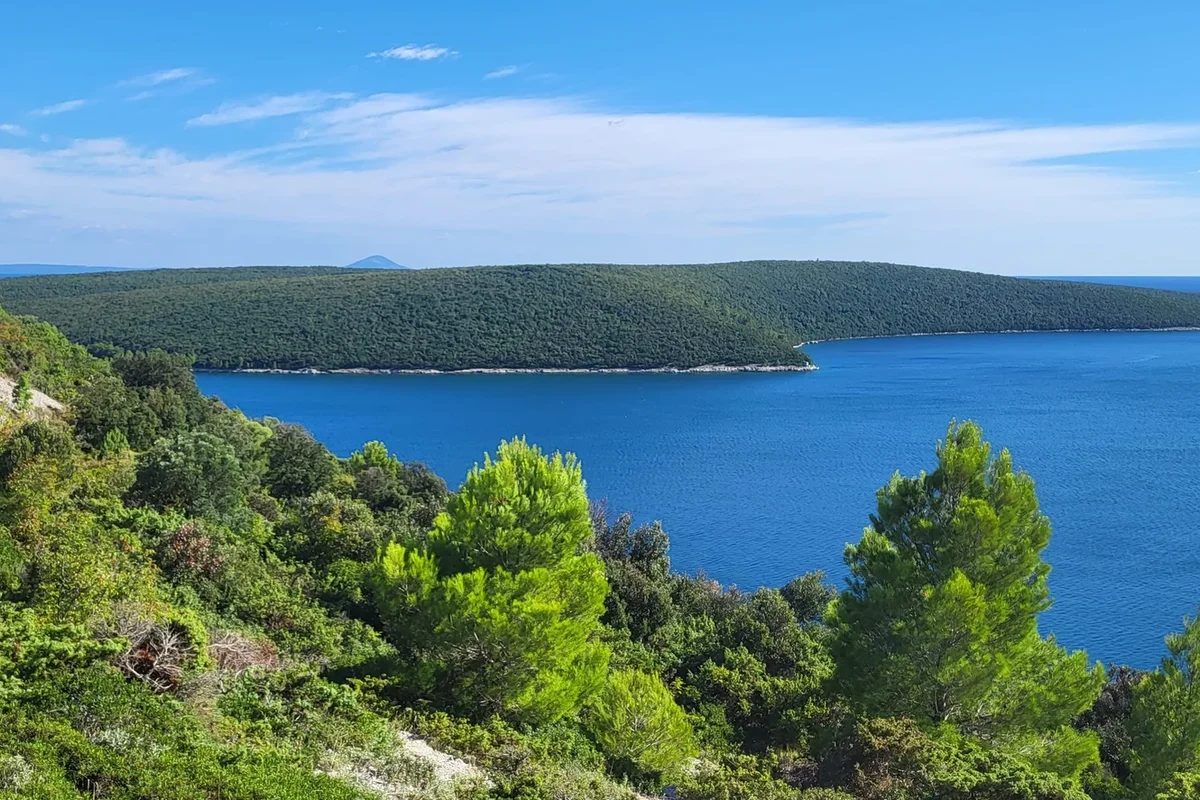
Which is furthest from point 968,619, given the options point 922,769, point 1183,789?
point 922,769

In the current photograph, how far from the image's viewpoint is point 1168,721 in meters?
16.3

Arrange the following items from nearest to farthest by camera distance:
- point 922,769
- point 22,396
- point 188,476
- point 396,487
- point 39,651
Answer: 1. point 39,651
2. point 922,769
3. point 188,476
4. point 22,396
5. point 396,487

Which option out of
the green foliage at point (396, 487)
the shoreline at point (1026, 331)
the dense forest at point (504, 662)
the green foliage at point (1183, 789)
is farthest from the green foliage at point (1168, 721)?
the shoreline at point (1026, 331)

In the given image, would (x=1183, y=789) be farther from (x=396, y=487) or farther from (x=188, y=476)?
(x=396, y=487)

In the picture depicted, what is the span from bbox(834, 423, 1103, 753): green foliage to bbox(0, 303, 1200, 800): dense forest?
50 mm

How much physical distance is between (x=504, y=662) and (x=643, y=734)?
2463 millimetres

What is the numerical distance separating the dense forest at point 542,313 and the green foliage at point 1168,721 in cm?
10978

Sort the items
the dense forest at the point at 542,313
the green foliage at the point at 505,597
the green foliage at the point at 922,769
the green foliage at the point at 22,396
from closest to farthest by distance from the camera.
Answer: the green foliage at the point at 922,769, the green foliage at the point at 505,597, the green foliage at the point at 22,396, the dense forest at the point at 542,313

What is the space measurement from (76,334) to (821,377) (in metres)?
103

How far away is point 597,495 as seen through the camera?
2212 inches

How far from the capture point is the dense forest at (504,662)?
10281mm

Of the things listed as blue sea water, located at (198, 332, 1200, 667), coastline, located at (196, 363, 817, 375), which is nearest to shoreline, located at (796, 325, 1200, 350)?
blue sea water, located at (198, 332, 1200, 667)

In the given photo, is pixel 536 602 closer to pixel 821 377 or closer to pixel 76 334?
pixel 821 377

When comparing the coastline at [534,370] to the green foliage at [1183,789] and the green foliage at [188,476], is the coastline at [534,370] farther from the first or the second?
the green foliage at [1183,789]
